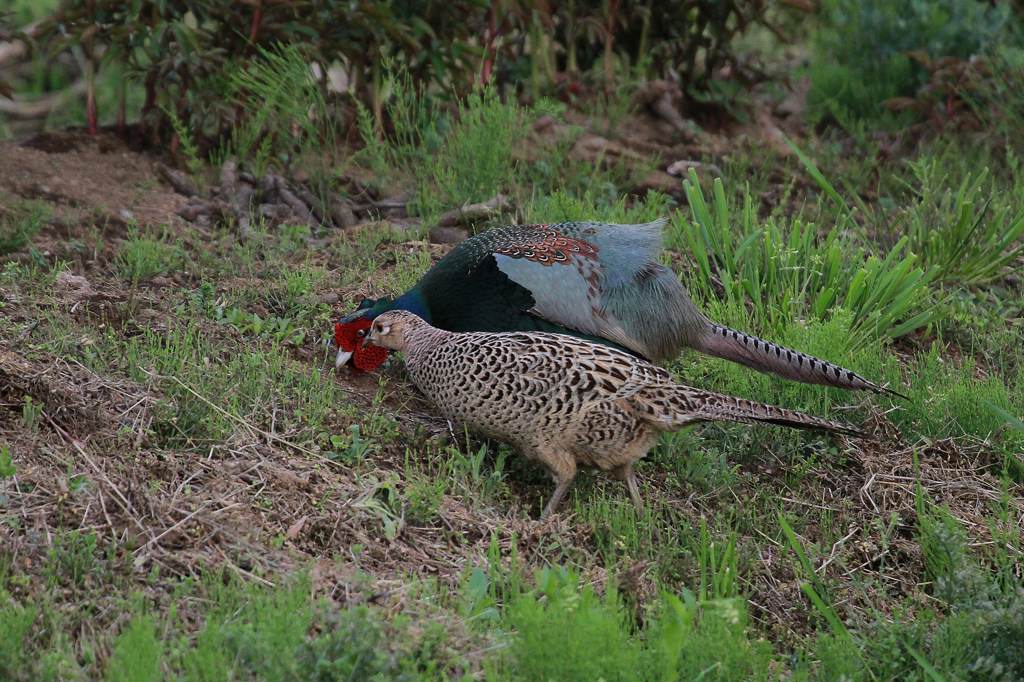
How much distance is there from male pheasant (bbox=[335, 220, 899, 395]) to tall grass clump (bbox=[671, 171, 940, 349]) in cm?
42

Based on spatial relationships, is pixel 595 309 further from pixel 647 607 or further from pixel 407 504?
pixel 647 607

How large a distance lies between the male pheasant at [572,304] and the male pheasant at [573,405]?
42 cm

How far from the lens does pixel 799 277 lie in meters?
5.30

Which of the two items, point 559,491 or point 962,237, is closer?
point 559,491

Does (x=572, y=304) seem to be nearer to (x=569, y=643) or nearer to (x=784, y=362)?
(x=784, y=362)

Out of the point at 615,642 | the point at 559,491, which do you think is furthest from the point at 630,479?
the point at 615,642

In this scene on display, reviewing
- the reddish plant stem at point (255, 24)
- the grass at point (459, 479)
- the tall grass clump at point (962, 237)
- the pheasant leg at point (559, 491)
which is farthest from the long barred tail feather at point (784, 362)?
the reddish plant stem at point (255, 24)

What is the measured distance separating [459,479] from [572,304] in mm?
865

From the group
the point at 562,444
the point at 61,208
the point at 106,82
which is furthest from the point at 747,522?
the point at 106,82

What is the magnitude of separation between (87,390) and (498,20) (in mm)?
3391

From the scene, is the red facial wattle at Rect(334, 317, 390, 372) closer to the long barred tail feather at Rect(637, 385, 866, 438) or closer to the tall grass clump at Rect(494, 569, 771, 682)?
the long barred tail feather at Rect(637, 385, 866, 438)

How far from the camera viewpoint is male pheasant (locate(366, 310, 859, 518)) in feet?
13.1

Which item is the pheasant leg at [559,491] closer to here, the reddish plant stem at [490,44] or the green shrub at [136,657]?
the green shrub at [136,657]

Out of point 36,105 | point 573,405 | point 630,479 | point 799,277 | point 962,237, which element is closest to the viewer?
point 573,405
